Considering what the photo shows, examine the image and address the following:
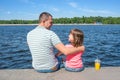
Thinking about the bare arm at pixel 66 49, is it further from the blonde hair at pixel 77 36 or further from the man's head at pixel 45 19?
the man's head at pixel 45 19

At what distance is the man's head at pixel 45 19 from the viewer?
20.0ft

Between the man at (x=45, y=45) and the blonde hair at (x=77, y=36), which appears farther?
the blonde hair at (x=77, y=36)

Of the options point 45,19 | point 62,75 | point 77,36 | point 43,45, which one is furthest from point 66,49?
point 45,19

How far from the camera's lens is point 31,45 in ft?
20.8

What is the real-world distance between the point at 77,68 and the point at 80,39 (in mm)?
793

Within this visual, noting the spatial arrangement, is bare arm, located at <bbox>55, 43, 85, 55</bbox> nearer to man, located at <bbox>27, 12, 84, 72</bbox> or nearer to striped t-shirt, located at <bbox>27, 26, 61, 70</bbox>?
man, located at <bbox>27, 12, 84, 72</bbox>

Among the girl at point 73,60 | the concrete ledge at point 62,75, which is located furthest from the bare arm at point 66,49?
the concrete ledge at point 62,75

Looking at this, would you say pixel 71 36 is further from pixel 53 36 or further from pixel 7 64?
pixel 7 64

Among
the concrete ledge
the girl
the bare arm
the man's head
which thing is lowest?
the concrete ledge

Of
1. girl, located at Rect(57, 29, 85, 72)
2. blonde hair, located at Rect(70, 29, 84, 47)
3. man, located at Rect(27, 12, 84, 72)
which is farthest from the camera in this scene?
girl, located at Rect(57, 29, 85, 72)

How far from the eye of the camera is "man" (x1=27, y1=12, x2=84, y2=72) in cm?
608

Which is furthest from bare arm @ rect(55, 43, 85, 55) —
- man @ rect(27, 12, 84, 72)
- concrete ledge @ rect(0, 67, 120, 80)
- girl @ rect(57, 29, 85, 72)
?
concrete ledge @ rect(0, 67, 120, 80)

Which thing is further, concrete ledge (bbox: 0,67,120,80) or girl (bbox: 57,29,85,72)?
girl (bbox: 57,29,85,72)

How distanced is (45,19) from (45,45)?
614 mm
